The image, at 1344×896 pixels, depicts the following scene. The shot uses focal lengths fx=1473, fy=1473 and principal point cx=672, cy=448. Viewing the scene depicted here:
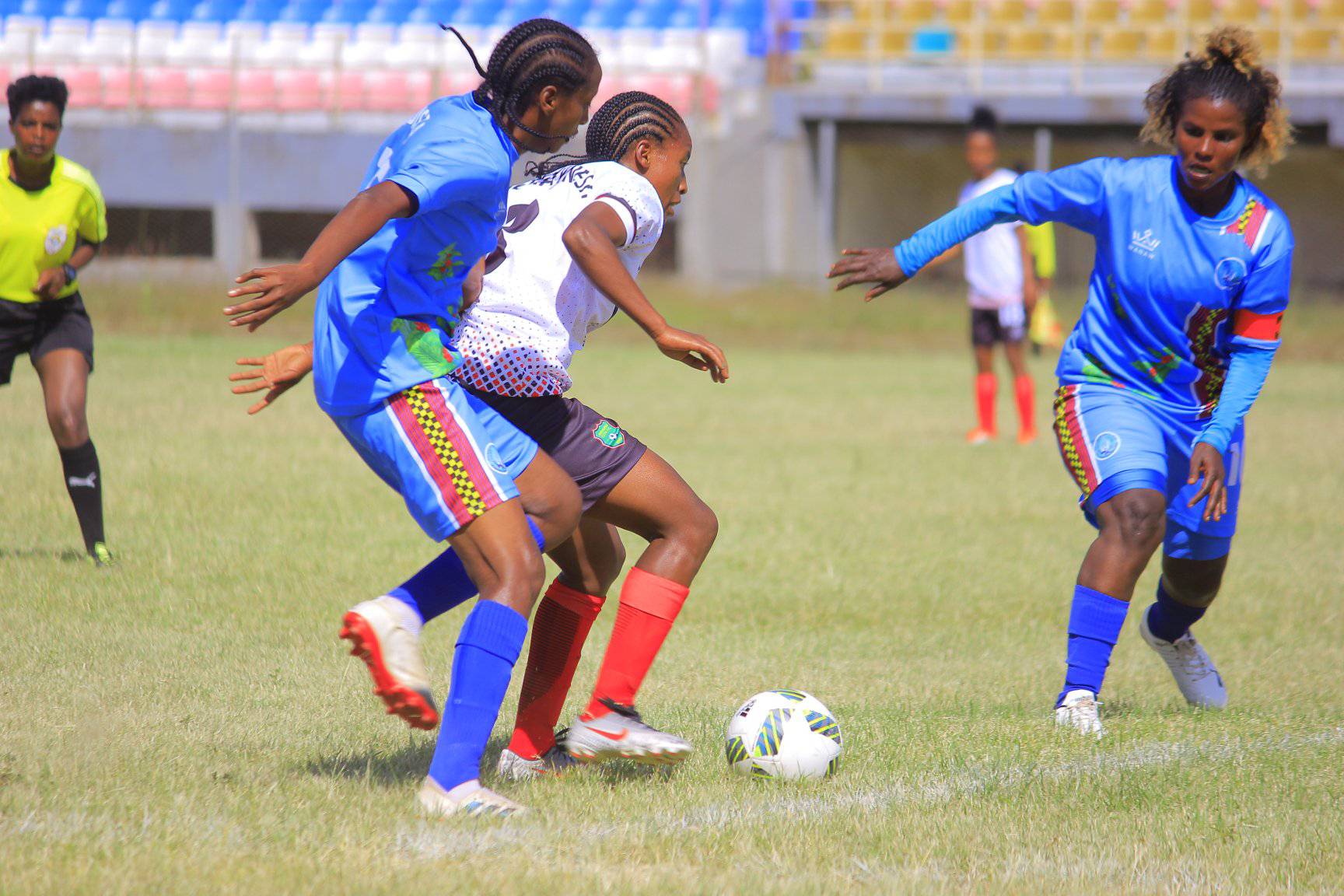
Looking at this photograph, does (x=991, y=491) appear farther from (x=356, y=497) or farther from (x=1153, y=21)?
(x=1153, y=21)

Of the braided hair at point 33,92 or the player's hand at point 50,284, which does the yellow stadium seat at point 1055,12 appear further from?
the player's hand at point 50,284

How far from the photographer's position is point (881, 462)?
36.7ft

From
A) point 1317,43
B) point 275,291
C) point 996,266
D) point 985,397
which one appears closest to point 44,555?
point 275,291

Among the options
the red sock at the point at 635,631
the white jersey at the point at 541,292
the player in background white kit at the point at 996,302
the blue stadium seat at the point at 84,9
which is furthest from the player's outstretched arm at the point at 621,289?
the blue stadium seat at the point at 84,9

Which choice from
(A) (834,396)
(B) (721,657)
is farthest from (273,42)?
(B) (721,657)

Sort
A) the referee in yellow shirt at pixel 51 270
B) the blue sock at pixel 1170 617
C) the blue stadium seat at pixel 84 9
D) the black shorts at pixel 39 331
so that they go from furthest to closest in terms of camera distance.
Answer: the blue stadium seat at pixel 84 9 → the black shorts at pixel 39 331 → the referee in yellow shirt at pixel 51 270 → the blue sock at pixel 1170 617

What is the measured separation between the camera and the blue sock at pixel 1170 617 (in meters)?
5.18

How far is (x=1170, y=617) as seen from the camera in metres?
5.21

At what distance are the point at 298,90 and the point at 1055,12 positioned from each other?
1298 cm

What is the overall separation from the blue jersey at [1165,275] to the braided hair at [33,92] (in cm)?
446

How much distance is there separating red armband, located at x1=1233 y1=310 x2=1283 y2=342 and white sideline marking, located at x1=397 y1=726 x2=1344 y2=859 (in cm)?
126

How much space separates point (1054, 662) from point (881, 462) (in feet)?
17.1

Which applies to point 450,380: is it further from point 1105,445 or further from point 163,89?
point 163,89

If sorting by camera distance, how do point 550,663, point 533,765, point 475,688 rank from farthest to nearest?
point 550,663 → point 533,765 → point 475,688
